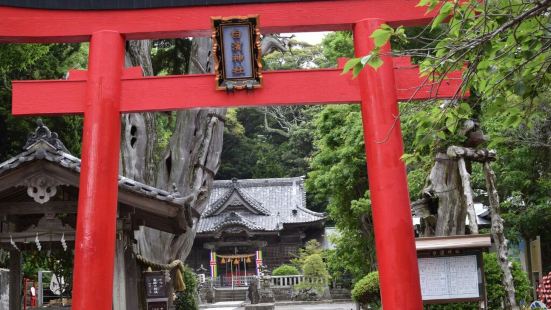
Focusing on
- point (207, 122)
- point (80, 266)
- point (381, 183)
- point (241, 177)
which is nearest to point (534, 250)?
point (207, 122)

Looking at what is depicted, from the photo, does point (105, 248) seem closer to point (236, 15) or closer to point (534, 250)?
point (236, 15)

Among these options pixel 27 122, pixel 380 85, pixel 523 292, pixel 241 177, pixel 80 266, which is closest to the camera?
pixel 80 266

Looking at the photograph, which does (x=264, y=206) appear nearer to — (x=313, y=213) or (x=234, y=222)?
(x=313, y=213)

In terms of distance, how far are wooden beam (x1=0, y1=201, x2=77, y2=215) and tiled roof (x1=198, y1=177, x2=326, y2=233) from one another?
25401 mm

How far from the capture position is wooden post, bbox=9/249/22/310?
8.19 m

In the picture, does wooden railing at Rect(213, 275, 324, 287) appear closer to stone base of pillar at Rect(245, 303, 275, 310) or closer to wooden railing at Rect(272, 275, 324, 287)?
wooden railing at Rect(272, 275, 324, 287)

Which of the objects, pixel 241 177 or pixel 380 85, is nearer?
pixel 380 85

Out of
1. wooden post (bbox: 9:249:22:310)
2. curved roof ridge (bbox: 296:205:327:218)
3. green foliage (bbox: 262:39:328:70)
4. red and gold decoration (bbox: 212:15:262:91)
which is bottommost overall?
wooden post (bbox: 9:249:22:310)

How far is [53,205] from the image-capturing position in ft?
25.1

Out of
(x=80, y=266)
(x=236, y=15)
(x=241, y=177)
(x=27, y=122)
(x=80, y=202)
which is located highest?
(x=241, y=177)

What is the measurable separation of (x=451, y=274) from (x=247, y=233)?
26.0m

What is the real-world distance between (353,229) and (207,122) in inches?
279

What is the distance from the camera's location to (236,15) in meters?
7.16

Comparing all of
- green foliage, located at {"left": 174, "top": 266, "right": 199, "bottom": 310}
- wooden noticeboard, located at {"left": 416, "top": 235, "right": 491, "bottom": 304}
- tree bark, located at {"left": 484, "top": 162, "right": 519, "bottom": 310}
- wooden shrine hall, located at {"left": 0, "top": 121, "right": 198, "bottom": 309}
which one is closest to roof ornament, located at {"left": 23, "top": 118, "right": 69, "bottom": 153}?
wooden shrine hall, located at {"left": 0, "top": 121, "right": 198, "bottom": 309}
